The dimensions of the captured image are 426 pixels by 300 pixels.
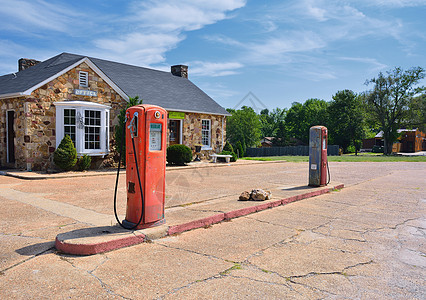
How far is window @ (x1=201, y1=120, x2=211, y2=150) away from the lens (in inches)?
885

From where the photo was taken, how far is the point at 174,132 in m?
20.6

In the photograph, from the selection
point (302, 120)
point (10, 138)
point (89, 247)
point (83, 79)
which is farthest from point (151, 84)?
point (302, 120)

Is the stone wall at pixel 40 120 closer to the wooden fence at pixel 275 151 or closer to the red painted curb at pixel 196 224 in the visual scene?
the red painted curb at pixel 196 224

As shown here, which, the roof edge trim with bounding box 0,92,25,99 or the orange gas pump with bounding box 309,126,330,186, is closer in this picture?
the orange gas pump with bounding box 309,126,330,186

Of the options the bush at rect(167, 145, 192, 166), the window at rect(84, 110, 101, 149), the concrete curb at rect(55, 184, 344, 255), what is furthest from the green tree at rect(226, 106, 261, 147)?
the concrete curb at rect(55, 184, 344, 255)

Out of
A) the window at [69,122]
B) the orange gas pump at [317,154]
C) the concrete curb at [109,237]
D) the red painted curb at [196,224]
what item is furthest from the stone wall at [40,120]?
the red painted curb at [196,224]

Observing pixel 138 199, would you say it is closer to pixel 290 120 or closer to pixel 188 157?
pixel 188 157

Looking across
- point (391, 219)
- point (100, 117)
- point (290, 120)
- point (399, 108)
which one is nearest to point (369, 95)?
point (399, 108)

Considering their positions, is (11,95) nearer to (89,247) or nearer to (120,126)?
(120,126)

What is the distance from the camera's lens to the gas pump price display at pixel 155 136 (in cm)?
528

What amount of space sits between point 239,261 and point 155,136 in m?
2.33

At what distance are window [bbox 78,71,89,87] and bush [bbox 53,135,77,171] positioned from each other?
9.41 ft

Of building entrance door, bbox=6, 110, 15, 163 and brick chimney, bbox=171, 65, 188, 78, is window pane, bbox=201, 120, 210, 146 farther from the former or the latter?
building entrance door, bbox=6, 110, 15, 163

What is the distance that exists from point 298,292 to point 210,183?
8.38 metres
